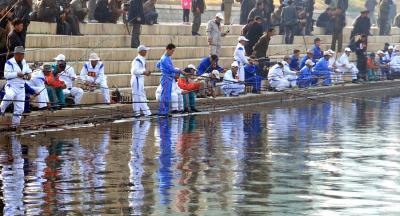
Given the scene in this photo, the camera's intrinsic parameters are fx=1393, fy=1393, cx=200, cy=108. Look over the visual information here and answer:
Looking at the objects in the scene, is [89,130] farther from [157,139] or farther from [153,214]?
[153,214]

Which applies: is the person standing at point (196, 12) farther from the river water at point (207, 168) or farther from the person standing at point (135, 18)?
the river water at point (207, 168)

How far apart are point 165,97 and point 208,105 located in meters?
3.15

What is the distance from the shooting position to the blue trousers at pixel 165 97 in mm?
28828

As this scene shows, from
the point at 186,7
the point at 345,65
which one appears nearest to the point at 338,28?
the point at 345,65

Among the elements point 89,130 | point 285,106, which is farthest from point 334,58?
point 89,130

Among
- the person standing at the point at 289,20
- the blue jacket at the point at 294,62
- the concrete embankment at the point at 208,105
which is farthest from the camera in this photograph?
the person standing at the point at 289,20

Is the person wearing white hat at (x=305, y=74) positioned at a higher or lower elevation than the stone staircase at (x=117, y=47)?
lower

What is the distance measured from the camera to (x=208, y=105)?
104ft

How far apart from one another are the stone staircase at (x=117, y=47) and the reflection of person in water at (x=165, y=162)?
2259mm

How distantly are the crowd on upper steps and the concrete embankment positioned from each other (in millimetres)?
211

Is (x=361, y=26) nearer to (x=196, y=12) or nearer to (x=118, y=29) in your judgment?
(x=196, y=12)

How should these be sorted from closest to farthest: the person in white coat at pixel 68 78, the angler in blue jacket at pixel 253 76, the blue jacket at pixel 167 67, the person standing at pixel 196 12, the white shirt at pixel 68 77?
the person in white coat at pixel 68 78
the white shirt at pixel 68 77
the blue jacket at pixel 167 67
the angler in blue jacket at pixel 253 76
the person standing at pixel 196 12

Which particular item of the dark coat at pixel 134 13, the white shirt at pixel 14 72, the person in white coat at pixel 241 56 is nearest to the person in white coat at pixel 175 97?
the dark coat at pixel 134 13

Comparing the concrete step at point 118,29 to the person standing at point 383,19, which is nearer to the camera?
the concrete step at point 118,29
